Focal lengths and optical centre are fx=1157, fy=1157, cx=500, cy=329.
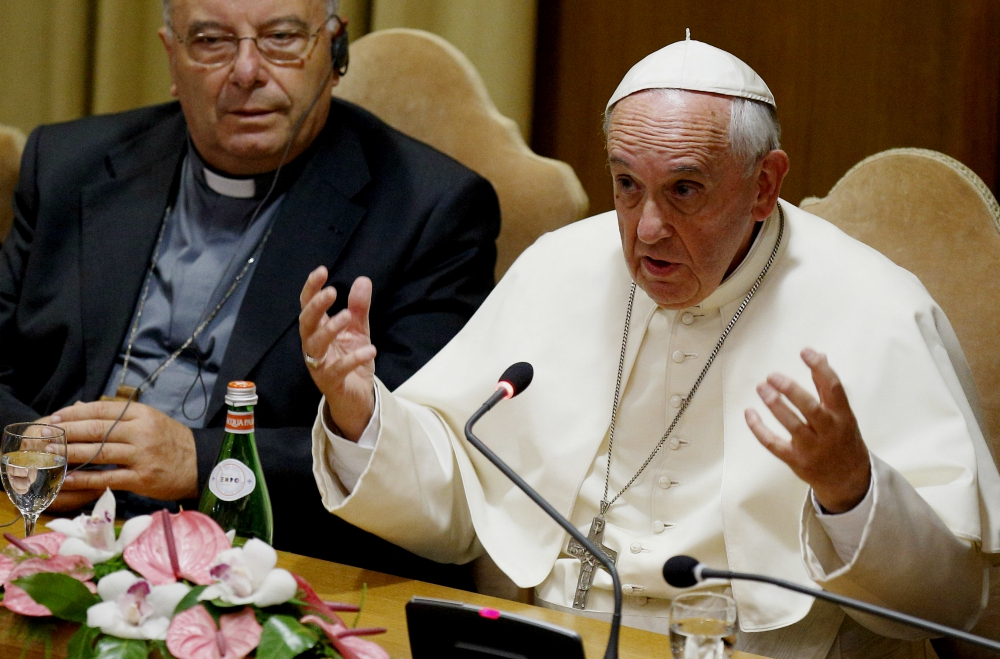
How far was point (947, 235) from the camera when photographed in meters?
2.40

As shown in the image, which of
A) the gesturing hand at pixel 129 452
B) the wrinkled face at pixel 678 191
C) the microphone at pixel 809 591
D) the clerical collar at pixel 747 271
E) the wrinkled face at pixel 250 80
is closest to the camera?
the microphone at pixel 809 591

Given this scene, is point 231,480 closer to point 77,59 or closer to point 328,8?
point 328,8

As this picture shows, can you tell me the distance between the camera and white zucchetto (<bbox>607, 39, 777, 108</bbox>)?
1988 mm

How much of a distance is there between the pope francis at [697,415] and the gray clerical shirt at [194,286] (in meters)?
0.75

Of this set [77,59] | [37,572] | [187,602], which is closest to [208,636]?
[187,602]

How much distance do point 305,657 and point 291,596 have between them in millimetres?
74

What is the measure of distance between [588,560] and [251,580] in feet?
2.71

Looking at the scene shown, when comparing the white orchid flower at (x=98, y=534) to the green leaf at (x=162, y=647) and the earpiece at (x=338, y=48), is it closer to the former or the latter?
the green leaf at (x=162, y=647)

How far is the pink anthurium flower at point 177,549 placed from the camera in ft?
4.63

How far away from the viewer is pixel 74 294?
2.90 metres

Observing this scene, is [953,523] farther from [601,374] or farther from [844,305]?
[601,374]

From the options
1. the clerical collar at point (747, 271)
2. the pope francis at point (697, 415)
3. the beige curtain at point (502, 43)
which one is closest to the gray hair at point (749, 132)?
the pope francis at point (697, 415)

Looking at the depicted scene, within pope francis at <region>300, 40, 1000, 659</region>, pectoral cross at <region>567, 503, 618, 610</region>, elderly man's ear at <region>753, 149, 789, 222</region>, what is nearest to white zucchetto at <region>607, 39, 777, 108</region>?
pope francis at <region>300, 40, 1000, 659</region>

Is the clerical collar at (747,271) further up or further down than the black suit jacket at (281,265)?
further up
